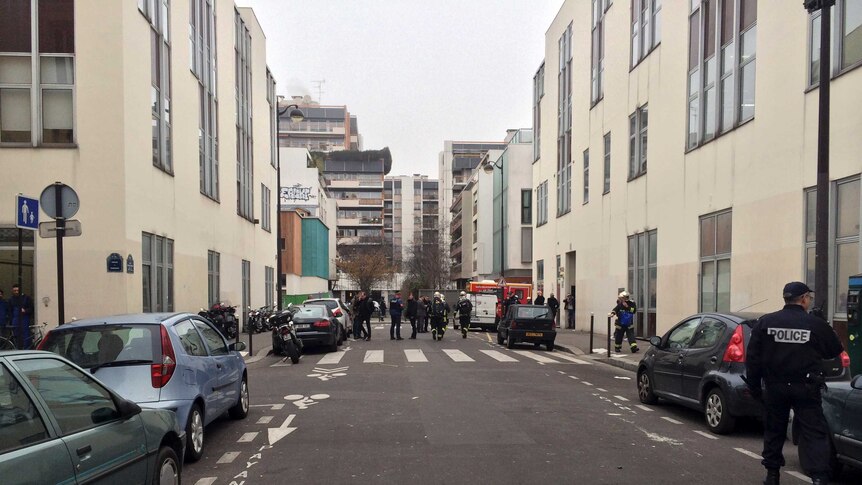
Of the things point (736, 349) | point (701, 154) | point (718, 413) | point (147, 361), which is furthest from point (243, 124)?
point (718, 413)

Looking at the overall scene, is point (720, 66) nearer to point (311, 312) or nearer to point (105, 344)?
point (311, 312)

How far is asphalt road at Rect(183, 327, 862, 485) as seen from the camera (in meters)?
6.29

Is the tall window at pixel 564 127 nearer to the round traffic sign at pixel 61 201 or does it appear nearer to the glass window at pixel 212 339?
the round traffic sign at pixel 61 201

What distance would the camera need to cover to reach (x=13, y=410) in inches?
139

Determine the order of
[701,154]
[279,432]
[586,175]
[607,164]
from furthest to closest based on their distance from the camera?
[586,175] → [607,164] → [701,154] → [279,432]

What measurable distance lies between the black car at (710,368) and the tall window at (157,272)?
44.0ft

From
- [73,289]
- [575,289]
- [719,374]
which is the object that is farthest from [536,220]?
[719,374]

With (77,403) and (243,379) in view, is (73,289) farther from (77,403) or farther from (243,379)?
(77,403)

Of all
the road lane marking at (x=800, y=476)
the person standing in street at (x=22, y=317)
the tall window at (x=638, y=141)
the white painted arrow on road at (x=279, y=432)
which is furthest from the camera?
the tall window at (x=638, y=141)

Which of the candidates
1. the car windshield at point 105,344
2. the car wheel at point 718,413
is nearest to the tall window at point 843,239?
the car wheel at point 718,413

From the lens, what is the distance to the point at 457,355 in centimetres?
1853

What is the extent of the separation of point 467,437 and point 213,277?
20.6 m

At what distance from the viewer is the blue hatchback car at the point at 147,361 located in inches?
260

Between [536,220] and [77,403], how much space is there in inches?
1561
